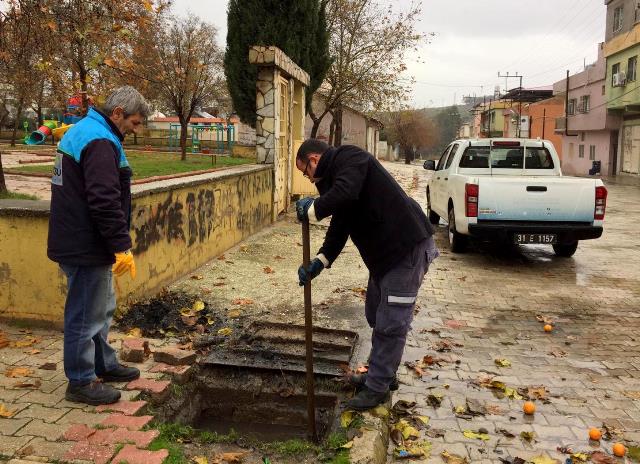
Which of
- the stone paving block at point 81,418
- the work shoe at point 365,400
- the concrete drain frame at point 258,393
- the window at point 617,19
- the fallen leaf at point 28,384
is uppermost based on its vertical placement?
the window at point 617,19

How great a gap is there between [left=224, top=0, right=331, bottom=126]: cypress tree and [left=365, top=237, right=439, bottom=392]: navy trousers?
14.6 metres

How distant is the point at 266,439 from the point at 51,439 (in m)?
1.45

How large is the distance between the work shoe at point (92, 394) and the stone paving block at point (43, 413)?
0.34 ft

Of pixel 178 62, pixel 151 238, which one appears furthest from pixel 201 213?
pixel 178 62

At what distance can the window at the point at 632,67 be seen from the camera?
3224 centimetres

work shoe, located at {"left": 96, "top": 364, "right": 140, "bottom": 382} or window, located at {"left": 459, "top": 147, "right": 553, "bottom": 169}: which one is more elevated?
window, located at {"left": 459, "top": 147, "right": 553, "bottom": 169}

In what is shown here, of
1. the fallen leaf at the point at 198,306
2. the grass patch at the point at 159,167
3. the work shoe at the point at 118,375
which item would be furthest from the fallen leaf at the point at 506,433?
the grass patch at the point at 159,167

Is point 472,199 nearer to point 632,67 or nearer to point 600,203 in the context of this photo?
point 600,203

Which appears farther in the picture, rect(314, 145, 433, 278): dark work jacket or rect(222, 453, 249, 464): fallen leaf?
rect(314, 145, 433, 278): dark work jacket

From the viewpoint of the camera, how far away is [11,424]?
3383 mm

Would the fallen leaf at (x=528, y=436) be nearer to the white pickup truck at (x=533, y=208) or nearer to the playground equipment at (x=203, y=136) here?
the white pickup truck at (x=533, y=208)

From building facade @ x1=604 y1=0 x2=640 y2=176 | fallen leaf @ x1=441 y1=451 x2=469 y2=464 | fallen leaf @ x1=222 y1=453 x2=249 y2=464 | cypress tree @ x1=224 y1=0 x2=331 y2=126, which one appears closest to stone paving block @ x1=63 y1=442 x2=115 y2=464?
fallen leaf @ x1=222 y1=453 x2=249 y2=464

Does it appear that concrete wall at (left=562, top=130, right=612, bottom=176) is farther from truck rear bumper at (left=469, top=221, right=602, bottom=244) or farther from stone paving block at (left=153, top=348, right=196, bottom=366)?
stone paving block at (left=153, top=348, right=196, bottom=366)

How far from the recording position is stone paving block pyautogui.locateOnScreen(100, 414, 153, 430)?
342 centimetres
